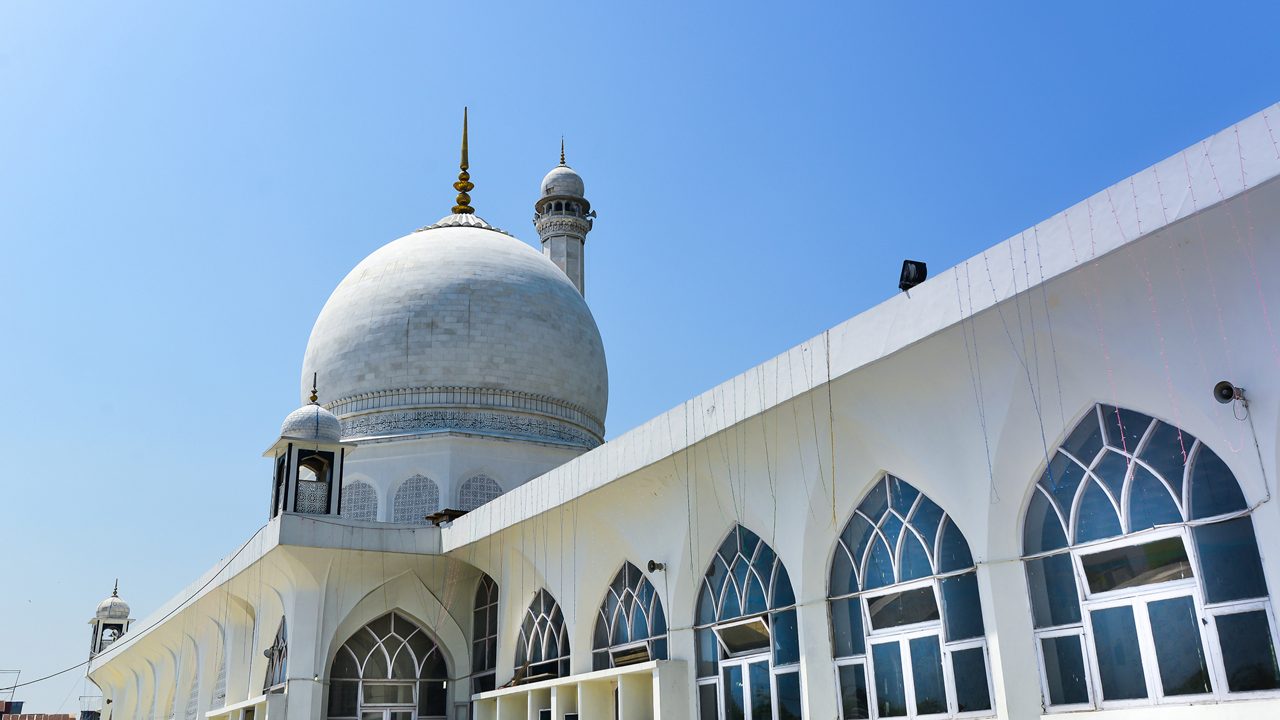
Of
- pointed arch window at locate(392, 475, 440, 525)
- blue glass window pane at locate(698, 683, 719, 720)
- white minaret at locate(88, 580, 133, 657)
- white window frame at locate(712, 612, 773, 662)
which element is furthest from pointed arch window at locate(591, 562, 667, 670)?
white minaret at locate(88, 580, 133, 657)

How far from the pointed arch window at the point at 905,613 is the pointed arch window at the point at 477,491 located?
11388mm

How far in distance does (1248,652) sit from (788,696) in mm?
5060

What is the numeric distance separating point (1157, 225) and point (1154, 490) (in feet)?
6.93

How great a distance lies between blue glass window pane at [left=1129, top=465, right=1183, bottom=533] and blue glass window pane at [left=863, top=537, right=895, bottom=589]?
8.68 feet

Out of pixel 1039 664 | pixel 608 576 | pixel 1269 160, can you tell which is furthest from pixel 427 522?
pixel 1269 160

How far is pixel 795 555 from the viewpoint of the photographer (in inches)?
457

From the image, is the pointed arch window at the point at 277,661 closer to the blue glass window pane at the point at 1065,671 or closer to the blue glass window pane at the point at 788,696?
the blue glass window pane at the point at 788,696

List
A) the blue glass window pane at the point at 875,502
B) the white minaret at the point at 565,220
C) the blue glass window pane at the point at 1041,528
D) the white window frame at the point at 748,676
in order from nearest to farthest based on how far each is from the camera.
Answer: the blue glass window pane at the point at 1041,528, the blue glass window pane at the point at 875,502, the white window frame at the point at 748,676, the white minaret at the point at 565,220

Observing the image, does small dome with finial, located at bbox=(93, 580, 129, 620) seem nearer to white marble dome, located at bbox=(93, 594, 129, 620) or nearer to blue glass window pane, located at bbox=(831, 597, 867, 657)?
white marble dome, located at bbox=(93, 594, 129, 620)

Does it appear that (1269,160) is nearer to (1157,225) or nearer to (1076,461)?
(1157,225)

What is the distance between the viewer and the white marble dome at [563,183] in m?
31.2

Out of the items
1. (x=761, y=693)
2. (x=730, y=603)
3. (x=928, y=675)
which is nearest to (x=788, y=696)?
(x=761, y=693)

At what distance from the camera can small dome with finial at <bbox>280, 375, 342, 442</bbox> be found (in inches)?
741

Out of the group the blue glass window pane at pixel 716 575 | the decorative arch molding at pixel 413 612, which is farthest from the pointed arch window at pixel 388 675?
the blue glass window pane at pixel 716 575
